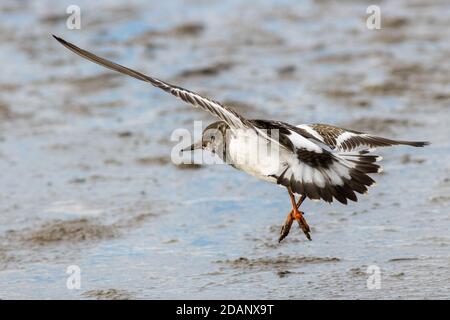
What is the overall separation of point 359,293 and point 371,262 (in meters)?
0.63

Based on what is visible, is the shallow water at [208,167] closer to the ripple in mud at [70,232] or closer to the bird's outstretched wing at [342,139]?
the ripple in mud at [70,232]

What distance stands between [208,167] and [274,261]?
8.46ft

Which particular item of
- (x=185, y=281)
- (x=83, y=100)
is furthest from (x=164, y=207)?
(x=83, y=100)

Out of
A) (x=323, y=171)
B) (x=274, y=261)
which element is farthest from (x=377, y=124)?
(x=323, y=171)

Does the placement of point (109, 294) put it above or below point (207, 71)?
below

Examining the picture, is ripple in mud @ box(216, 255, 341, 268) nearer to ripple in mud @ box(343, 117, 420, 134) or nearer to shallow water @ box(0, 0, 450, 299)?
shallow water @ box(0, 0, 450, 299)

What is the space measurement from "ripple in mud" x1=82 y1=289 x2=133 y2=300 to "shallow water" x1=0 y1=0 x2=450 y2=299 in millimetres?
17

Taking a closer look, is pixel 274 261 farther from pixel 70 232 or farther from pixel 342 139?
pixel 70 232

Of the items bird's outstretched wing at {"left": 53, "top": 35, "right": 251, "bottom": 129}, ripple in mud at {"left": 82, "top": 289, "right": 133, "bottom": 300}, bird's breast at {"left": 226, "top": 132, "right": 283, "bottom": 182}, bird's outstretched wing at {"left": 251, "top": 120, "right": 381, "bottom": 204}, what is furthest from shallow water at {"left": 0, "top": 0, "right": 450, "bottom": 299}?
bird's outstretched wing at {"left": 53, "top": 35, "right": 251, "bottom": 129}

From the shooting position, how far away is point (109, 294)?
23.6ft

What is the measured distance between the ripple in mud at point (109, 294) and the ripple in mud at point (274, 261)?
835 mm

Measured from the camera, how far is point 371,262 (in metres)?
7.52
